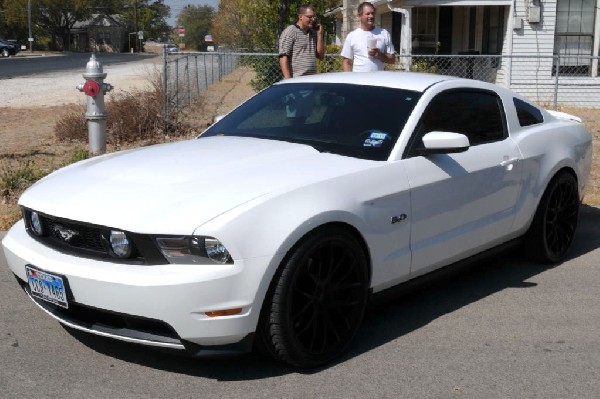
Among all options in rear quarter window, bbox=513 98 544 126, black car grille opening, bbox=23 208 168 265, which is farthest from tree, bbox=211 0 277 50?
black car grille opening, bbox=23 208 168 265

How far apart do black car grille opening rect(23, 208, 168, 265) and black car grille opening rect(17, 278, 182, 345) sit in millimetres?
264

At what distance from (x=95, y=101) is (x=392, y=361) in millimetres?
5801

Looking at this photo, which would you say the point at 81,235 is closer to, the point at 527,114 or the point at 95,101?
the point at 527,114

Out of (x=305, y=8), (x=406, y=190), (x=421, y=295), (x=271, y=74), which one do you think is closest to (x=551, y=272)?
(x=421, y=295)

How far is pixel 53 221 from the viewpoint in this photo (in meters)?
4.22

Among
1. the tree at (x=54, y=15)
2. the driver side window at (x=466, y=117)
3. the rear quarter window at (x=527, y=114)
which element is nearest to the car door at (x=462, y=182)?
the driver side window at (x=466, y=117)

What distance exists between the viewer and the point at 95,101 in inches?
359

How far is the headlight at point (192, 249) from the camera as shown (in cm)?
381

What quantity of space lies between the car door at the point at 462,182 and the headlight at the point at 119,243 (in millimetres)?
1684

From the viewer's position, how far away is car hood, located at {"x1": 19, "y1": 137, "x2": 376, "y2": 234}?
12.8 feet

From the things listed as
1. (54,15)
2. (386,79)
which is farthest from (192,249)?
(54,15)

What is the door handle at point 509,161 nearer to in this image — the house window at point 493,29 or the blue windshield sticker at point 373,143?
the blue windshield sticker at point 373,143

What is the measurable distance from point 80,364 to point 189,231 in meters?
1.09

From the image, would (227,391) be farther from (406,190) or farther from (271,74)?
(271,74)
